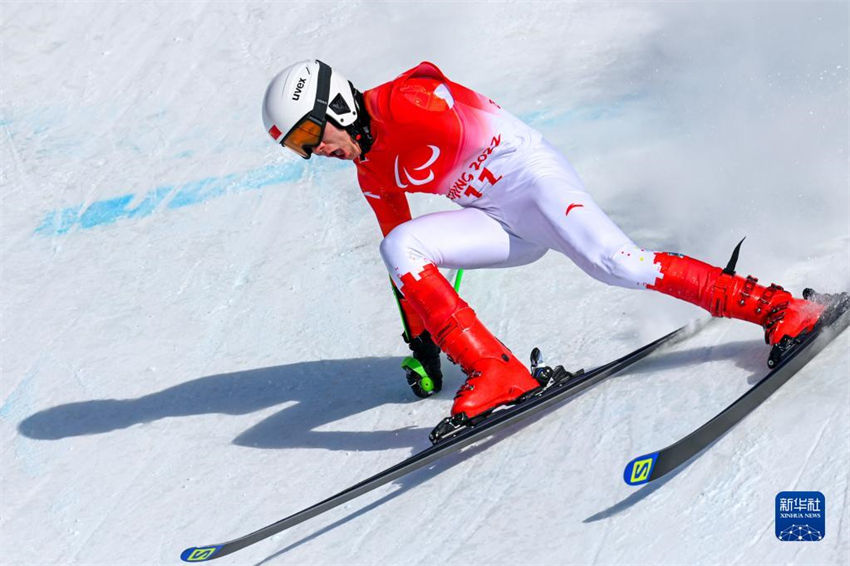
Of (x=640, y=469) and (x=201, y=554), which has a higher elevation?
(x=640, y=469)

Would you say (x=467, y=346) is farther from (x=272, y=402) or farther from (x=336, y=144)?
(x=272, y=402)

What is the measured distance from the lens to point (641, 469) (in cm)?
374

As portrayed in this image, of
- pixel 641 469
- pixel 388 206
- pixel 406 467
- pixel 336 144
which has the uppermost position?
pixel 336 144

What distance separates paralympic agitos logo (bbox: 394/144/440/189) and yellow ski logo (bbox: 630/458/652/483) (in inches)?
55.8

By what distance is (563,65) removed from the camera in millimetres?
8070

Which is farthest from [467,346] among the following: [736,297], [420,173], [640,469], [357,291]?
[357,291]

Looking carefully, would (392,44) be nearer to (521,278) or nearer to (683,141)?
(683,141)

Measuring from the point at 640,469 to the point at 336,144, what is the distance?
1678 millimetres

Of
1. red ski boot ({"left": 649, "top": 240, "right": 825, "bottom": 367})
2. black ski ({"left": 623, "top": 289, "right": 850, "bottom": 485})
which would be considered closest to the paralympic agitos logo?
red ski boot ({"left": 649, "top": 240, "right": 825, "bottom": 367})

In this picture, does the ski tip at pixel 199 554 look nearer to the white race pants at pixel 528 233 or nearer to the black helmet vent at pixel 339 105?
the white race pants at pixel 528 233

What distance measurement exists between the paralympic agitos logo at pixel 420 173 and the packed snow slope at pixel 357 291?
1.05 m

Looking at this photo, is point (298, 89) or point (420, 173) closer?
point (298, 89)

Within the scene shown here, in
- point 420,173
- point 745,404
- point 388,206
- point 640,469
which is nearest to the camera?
point 640,469

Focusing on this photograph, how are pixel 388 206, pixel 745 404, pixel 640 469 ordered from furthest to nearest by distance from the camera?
pixel 388 206 < pixel 745 404 < pixel 640 469
